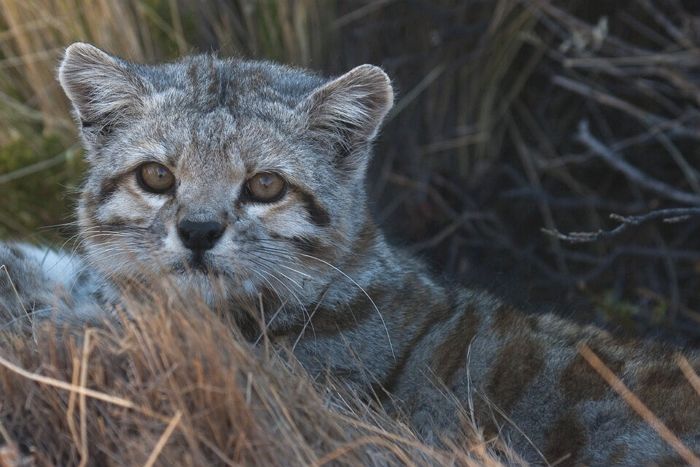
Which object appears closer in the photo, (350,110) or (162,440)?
(162,440)

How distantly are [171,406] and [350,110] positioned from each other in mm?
2268

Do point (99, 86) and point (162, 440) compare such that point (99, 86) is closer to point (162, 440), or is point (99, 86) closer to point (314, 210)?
point (314, 210)

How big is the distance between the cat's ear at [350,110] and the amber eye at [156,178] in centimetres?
82

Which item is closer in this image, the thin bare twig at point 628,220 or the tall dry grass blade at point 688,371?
the tall dry grass blade at point 688,371

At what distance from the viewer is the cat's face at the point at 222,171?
493cm

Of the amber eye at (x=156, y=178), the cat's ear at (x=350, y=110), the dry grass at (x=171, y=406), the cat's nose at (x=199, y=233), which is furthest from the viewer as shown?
the cat's ear at (x=350, y=110)

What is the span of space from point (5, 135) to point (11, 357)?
5.01 metres

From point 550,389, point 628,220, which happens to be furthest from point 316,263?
point 628,220

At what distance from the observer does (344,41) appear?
30.8ft

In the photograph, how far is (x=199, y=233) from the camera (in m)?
4.77

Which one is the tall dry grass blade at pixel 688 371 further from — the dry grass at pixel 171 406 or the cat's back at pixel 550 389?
the dry grass at pixel 171 406

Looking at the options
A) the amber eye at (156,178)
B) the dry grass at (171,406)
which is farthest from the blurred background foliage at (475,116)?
the dry grass at (171,406)

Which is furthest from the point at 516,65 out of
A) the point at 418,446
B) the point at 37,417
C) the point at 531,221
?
the point at 37,417

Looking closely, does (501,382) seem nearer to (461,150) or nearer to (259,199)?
(259,199)
